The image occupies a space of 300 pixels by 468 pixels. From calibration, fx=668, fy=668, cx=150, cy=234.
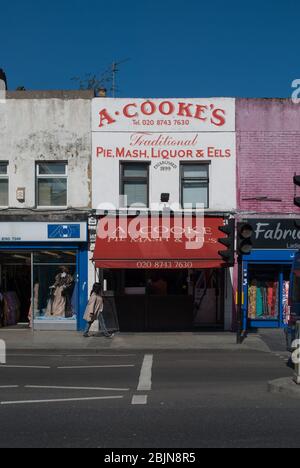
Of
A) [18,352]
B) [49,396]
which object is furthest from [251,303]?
[49,396]

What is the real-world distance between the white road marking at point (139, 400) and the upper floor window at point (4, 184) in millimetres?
12225

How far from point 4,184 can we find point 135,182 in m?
4.15

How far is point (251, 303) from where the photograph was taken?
69.9ft

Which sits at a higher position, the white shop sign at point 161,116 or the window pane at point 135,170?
the white shop sign at point 161,116

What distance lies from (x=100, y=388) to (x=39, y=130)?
39.0ft

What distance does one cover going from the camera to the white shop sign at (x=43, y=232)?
20.5 metres

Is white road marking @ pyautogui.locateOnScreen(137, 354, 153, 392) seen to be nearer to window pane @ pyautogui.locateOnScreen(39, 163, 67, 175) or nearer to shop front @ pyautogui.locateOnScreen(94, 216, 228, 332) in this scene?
shop front @ pyautogui.locateOnScreen(94, 216, 228, 332)

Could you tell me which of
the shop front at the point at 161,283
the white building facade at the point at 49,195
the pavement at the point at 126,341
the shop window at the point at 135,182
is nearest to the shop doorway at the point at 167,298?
the shop front at the point at 161,283

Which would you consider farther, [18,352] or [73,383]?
[18,352]

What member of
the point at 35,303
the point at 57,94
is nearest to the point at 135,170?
the point at 57,94

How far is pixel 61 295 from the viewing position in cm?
2120

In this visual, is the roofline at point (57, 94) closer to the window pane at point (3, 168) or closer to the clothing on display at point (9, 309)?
the window pane at point (3, 168)

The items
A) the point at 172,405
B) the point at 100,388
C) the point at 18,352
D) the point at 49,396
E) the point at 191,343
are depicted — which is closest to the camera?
the point at 172,405
